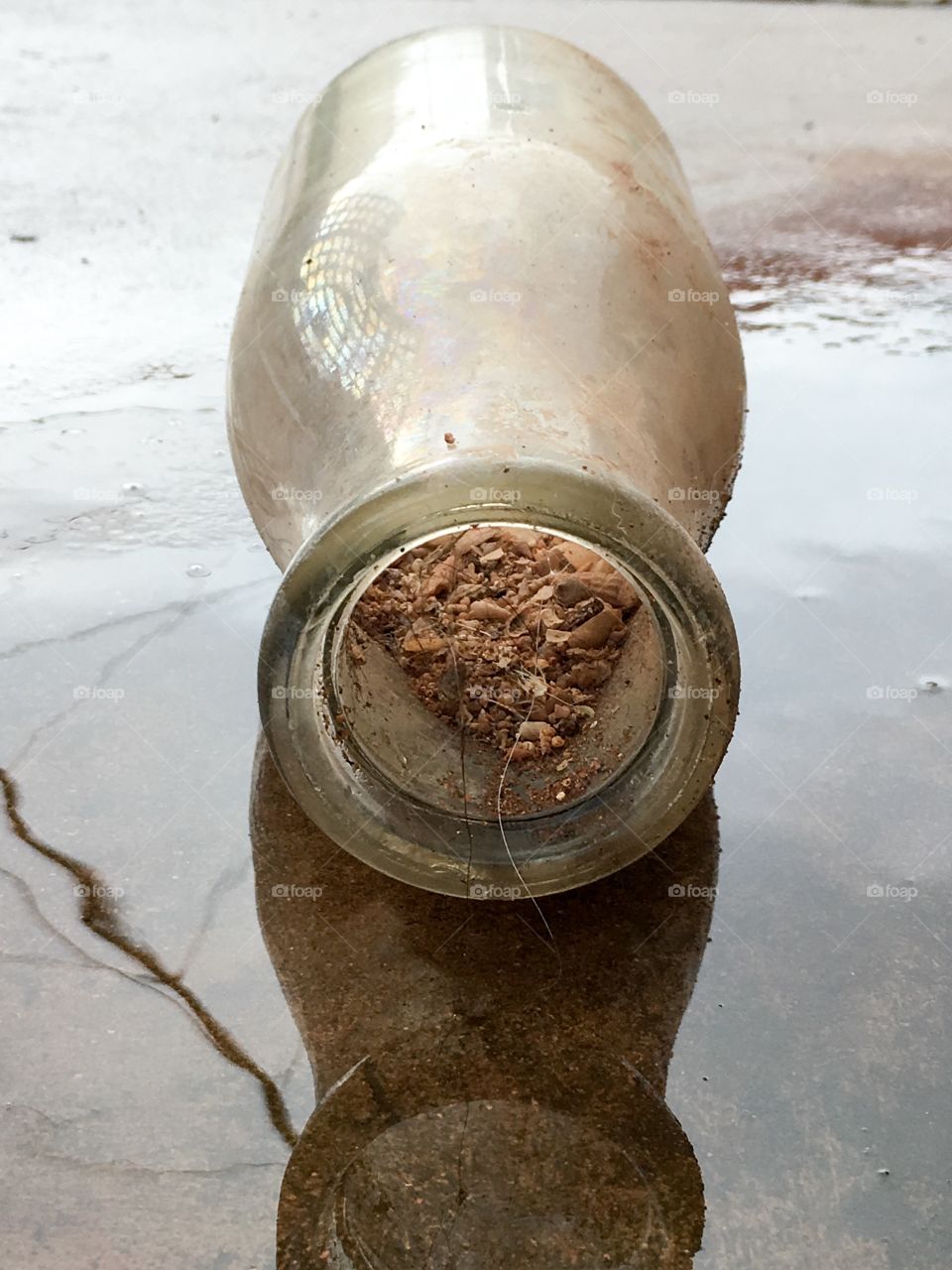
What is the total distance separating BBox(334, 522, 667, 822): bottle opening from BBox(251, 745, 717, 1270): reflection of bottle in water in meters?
0.16

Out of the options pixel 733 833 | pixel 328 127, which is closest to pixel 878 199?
pixel 328 127

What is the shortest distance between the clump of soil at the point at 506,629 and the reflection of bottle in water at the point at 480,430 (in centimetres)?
4

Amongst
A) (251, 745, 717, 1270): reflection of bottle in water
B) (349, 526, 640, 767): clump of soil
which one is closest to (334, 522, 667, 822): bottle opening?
(349, 526, 640, 767): clump of soil

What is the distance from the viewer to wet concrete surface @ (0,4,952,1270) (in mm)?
1473

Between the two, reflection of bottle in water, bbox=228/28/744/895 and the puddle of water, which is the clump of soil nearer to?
reflection of bottle in water, bbox=228/28/744/895

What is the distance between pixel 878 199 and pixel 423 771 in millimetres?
2706

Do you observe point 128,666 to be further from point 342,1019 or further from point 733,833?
point 733,833

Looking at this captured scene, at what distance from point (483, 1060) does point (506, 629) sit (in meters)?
0.63

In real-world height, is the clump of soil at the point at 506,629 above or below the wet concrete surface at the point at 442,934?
above

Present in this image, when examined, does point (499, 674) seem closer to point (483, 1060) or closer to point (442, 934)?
point (442, 934)

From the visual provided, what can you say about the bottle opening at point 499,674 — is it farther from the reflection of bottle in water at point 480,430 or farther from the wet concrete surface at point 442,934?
the wet concrete surface at point 442,934

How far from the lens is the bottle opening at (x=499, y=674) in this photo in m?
1.83

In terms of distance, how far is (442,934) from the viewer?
181 centimetres

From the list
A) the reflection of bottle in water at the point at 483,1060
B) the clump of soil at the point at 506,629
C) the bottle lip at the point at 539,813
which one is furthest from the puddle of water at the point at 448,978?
the clump of soil at the point at 506,629
